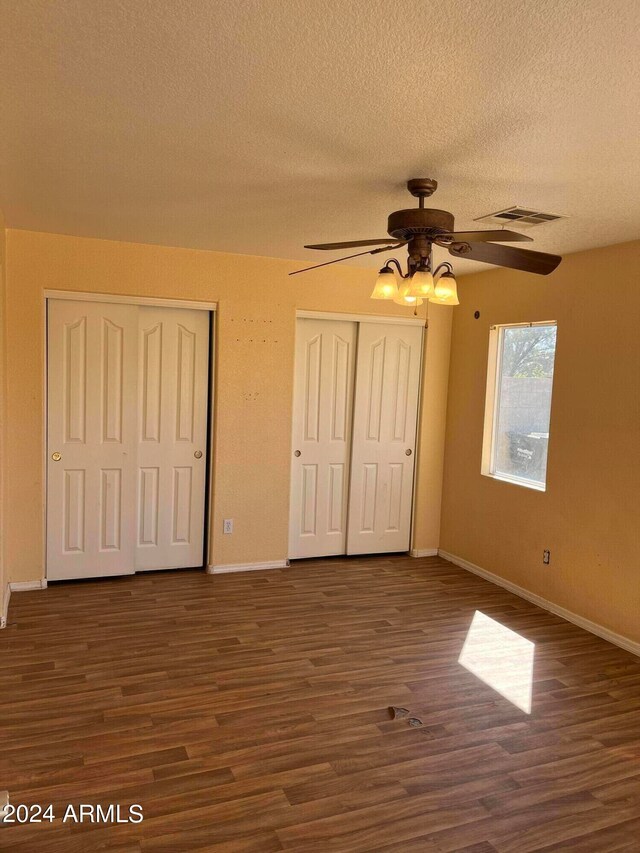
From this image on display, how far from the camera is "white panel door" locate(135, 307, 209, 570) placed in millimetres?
4797

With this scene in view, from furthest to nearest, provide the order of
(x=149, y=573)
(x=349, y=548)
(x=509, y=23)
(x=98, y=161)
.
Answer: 1. (x=349, y=548)
2. (x=149, y=573)
3. (x=98, y=161)
4. (x=509, y=23)

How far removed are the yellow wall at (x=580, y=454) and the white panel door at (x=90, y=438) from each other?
9.25ft

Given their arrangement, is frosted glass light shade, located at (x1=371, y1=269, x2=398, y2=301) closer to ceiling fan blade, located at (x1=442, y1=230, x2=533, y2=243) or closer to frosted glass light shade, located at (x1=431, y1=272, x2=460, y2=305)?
frosted glass light shade, located at (x1=431, y1=272, x2=460, y2=305)

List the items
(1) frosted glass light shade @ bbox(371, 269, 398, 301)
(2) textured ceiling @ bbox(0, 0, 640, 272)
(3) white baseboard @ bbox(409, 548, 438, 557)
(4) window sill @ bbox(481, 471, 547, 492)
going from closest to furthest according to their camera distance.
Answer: (2) textured ceiling @ bbox(0, 0, 640, 272) → (1) frosted glass light shade @ bbox(371, 269, 398, 301) → (4) window sill @ bbox(481, 471, 547, 492) → (3) white baseboard @ bbox(409, 548, 438, 557)

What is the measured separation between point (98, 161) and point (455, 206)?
5.81 feet

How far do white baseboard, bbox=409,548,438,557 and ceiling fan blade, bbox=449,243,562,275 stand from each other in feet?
11.2

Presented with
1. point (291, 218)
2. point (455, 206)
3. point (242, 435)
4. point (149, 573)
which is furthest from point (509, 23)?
point (149, 573)

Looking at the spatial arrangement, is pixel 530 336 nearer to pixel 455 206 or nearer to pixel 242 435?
pixel 455 206

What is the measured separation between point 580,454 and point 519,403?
0.81 m

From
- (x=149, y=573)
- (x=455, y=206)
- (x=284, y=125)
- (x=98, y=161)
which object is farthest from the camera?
(x=149, y=573)

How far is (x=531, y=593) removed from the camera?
4.67m

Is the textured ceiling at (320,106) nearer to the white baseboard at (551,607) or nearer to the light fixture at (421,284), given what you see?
the light fixture at (421,284)

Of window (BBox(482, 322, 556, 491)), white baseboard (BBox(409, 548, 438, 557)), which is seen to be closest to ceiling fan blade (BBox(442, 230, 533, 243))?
window (BBox(482, 322, 556, 491))

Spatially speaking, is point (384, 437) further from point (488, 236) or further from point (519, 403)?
point (488, 236)
